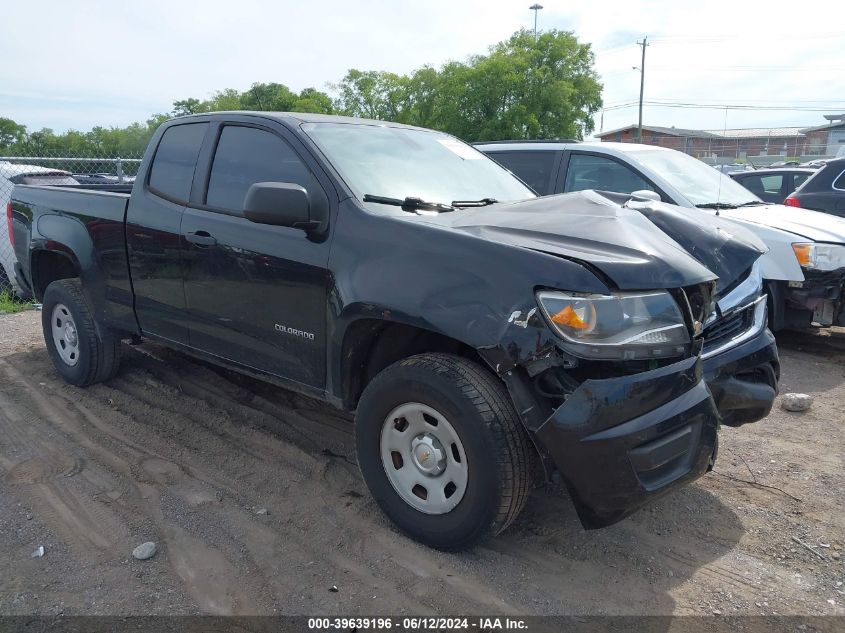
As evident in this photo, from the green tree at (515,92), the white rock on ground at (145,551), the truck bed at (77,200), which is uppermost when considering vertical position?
the green tree at (515,92)

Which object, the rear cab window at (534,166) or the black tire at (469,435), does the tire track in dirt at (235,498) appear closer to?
the black tire at (469,435)

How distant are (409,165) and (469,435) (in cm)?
173

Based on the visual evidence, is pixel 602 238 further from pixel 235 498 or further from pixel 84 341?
pixel 84 341

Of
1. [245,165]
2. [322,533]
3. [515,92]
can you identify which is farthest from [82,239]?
[515,92]

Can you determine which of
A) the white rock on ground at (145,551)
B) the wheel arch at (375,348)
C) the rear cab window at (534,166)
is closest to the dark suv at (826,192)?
the rear cab window at (534,166)

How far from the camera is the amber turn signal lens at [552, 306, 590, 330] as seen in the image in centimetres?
257

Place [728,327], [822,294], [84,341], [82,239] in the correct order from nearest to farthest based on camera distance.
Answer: [728,327], [82,239], [84,341], [822,294]

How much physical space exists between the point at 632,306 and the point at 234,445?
2.63 meters

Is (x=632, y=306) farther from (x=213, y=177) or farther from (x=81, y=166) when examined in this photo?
(x=81, y=166)

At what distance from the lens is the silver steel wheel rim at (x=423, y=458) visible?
2.87 metres

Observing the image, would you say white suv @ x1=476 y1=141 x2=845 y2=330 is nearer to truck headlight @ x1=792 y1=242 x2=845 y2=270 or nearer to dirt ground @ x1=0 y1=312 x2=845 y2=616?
truck headlight @ x1=792 y1=242 x2=845 y2=270

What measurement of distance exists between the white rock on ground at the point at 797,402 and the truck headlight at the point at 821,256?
1396mm

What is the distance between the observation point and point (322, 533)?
3209mm

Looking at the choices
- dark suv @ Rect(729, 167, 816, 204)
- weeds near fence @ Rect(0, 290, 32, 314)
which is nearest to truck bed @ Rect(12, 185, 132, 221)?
weeds near fence @ Rect(0, 290, 32, 314)
